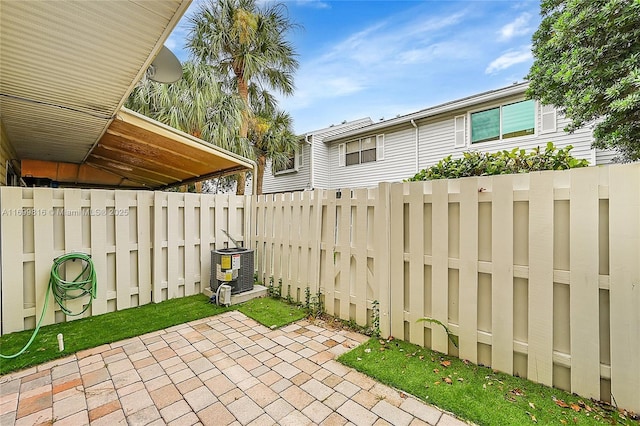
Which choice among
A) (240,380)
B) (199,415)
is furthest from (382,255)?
(199,415)

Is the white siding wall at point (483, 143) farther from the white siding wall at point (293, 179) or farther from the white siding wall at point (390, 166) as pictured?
the white siding wall at point (293, 179)

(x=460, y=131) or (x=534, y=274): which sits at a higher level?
(x=460, y=131)

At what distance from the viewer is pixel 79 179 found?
7055 mm

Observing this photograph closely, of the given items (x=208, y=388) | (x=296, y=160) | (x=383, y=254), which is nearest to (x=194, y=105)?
(x=296, y=160)

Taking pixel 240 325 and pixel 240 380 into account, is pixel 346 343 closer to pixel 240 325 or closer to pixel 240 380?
pixel 240 380

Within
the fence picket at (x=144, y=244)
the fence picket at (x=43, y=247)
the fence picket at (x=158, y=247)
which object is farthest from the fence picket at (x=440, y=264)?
the fence picket at (x=43, y=247)

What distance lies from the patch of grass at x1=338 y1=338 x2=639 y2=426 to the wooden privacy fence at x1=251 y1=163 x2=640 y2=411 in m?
0.11

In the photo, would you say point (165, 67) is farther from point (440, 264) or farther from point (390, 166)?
point (390, 166)

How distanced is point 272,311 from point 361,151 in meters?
9.95

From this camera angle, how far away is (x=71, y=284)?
10.9 feet

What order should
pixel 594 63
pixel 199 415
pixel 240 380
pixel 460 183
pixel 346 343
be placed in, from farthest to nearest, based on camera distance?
1. pixel 594 63
2. pixel 346 343
3. pixel 460 183
4. pixel 240 380
5. pixel 199 415

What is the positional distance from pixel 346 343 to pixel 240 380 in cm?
117

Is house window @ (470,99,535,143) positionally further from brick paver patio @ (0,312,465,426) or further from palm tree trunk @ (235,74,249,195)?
brick paver patio @ (0,312,465,426)

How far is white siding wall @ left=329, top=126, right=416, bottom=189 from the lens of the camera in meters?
10.9
